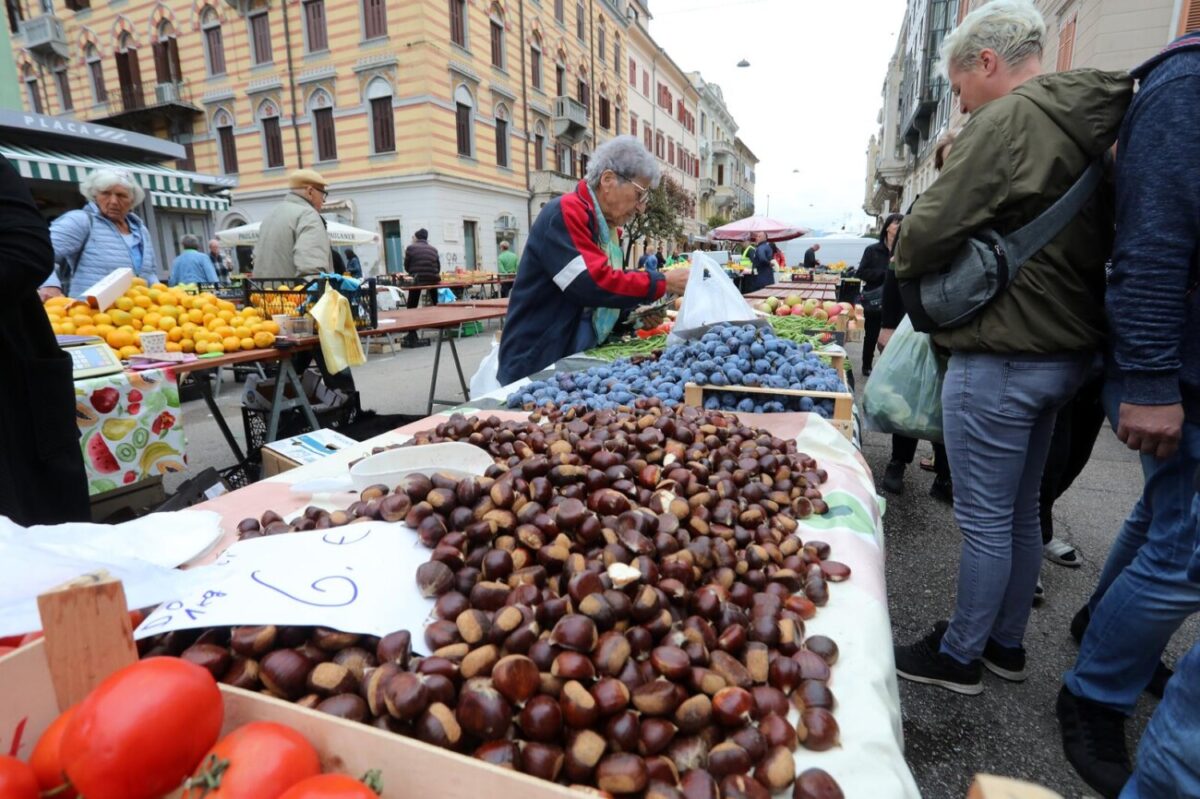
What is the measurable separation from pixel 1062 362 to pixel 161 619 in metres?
2.05

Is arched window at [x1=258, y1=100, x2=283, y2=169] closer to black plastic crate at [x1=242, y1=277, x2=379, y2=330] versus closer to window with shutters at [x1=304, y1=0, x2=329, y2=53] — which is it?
window with shutters at [x1=304, y1=0, x2=329, y2=53]

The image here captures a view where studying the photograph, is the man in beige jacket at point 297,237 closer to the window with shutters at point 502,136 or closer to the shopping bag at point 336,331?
the shopping bag at point 336,331

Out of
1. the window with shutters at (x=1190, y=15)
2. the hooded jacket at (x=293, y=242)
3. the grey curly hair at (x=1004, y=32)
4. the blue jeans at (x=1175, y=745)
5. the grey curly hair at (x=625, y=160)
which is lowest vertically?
the blue jeans at (x=1175, y=745)

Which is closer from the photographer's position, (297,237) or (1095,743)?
(1095,743)

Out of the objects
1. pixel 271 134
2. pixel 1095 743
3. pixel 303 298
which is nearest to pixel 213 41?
pixel 271 134

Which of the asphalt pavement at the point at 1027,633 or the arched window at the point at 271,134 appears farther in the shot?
the arched window at the point at 271,134

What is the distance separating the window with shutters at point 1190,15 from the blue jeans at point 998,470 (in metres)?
6.96

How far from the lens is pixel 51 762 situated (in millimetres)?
651

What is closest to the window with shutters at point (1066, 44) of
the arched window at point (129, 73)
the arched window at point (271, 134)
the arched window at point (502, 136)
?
the arched window at point (502, 136)

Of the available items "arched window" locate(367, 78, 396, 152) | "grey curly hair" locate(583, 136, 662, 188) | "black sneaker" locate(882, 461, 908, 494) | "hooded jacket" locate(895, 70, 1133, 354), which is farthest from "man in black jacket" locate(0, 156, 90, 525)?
"arched window" locate(367, 78, 396, 152)

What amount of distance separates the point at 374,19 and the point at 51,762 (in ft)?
66.6

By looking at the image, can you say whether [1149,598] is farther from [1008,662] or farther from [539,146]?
[539,146]

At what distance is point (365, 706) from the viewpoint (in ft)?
2.60

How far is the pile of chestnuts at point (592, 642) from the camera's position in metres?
0.76
